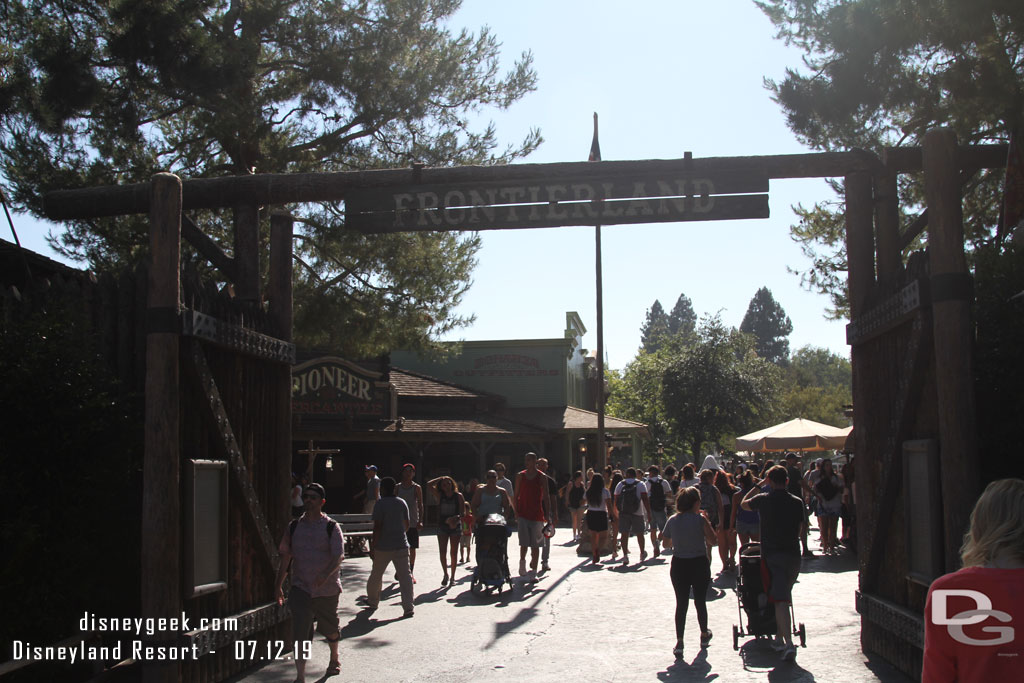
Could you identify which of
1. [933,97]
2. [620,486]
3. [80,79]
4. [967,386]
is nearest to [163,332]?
[967,386]

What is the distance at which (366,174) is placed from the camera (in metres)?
9.05

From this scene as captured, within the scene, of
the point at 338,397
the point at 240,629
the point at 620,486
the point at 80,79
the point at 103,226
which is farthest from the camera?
the point at 338,397

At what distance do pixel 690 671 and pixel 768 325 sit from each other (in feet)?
446

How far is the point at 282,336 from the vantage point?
9656 mm

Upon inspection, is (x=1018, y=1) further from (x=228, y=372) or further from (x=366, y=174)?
(x=228, y=372)

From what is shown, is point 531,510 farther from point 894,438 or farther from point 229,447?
point 894,438

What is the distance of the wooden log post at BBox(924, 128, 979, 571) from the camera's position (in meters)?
6.23

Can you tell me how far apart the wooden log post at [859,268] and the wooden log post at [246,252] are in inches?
219

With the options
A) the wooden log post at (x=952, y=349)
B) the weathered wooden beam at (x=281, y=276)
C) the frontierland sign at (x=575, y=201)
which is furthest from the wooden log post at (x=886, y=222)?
the weathered wooden beam at (x=281, y=276)

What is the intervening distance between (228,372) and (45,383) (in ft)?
5.97

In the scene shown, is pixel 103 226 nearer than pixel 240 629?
No

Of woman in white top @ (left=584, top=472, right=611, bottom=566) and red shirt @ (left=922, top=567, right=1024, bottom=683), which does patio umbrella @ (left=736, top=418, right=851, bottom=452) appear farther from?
red shirt @ (left=922, top=567, right=1024, bottom=683)

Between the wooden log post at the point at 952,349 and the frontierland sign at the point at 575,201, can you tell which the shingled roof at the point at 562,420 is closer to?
the frontierland sign at the point at 575,201

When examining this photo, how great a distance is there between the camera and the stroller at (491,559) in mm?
13234
